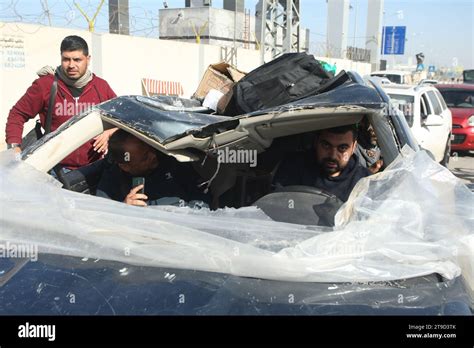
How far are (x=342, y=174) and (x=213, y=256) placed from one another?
1165 millimetres

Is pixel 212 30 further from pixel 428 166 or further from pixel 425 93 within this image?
pixel 428 166

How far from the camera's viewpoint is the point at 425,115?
8.84m

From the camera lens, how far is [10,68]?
9.77 metres

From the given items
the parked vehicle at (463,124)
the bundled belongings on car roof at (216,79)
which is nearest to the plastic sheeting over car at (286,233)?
the bundled belongings on car roof at (216,79)

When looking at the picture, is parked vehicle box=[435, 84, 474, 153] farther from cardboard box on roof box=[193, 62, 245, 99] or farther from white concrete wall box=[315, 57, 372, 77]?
white concrete wall box=[315, 57, 372, 77]

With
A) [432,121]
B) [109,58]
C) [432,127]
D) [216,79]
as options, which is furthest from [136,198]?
[109,58]

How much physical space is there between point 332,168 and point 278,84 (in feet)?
1.93

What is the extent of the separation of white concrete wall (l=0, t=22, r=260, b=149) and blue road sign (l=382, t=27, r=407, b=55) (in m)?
23.0

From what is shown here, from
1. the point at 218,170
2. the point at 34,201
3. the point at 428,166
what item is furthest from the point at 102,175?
the point at 428,166

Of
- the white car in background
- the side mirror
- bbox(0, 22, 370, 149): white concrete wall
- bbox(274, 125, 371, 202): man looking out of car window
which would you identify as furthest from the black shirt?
bbox(0, 22, 370, 149): white concrete wall

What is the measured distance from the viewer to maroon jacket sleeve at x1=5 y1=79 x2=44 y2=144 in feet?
12.3

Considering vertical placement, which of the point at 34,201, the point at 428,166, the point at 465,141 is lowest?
the point at 465,141

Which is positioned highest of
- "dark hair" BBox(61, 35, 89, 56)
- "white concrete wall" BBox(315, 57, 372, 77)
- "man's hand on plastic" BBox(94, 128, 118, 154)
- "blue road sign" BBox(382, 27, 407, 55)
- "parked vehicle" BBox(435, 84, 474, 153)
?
"blue road sign" BBox(382, 27, 407, 55)

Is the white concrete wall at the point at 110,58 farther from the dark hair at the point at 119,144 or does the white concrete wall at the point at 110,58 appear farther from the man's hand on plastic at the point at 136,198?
the man's hand on plastic at the point at 136,198
